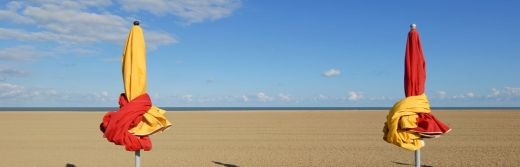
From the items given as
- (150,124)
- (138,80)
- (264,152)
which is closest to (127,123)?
(150,124)

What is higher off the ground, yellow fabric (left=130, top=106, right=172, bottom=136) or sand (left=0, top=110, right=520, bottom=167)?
yellow fabric (left=130, top=106, right=172, bottom=136)

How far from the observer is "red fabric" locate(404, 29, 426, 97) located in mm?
5969

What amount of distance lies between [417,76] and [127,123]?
3423mm

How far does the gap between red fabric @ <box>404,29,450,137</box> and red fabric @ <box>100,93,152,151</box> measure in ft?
10.1

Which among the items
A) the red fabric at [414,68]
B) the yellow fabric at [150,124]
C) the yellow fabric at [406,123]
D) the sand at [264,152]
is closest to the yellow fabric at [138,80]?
the yellow fabric at [150,124]

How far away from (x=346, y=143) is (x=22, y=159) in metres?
8.61

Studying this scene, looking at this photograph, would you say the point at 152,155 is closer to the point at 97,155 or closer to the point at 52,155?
the point at 97,155

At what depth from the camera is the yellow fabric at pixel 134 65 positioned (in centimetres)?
595

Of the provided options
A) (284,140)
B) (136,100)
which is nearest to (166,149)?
(284,140)

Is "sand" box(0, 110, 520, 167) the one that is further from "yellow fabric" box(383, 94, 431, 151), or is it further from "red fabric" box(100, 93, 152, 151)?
"red fabric" box(100, 93, 152, 151)

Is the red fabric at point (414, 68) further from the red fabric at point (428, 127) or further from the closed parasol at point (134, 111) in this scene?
the closed parasol at point (134, 111)

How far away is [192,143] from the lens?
15352mm

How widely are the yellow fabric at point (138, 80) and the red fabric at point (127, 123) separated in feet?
0.23

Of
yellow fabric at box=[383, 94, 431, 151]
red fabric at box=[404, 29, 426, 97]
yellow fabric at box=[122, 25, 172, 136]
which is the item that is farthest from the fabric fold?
yellow fabric at box=[122, 25, 172, 136]
